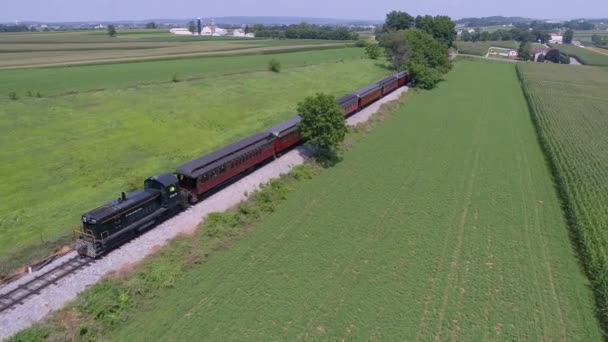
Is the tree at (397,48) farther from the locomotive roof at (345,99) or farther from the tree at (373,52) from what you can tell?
the locomotive roof at (345,99)

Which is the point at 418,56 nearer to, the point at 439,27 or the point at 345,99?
the point at 345,99

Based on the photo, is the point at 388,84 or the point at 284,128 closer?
the point at 284,128

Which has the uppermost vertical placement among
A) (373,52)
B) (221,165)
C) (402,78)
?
(373,52)

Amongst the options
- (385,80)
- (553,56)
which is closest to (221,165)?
(385,80)

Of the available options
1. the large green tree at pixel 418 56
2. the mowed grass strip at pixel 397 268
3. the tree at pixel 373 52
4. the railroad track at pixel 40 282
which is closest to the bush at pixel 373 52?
the tree at pixel 373 52

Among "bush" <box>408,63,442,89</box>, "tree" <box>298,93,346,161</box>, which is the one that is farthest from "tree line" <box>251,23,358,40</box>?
"tree" <box>298,93,346,161</box>

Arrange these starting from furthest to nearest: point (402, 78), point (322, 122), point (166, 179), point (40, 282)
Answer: point (402, 78) → point (322, 122) → point (166, 179) → point (40, 282)

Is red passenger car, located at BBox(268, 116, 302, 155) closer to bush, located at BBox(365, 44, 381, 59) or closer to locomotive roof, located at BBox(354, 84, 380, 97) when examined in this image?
locomotive roof, located at BBox(354, 84, 380, 97)
